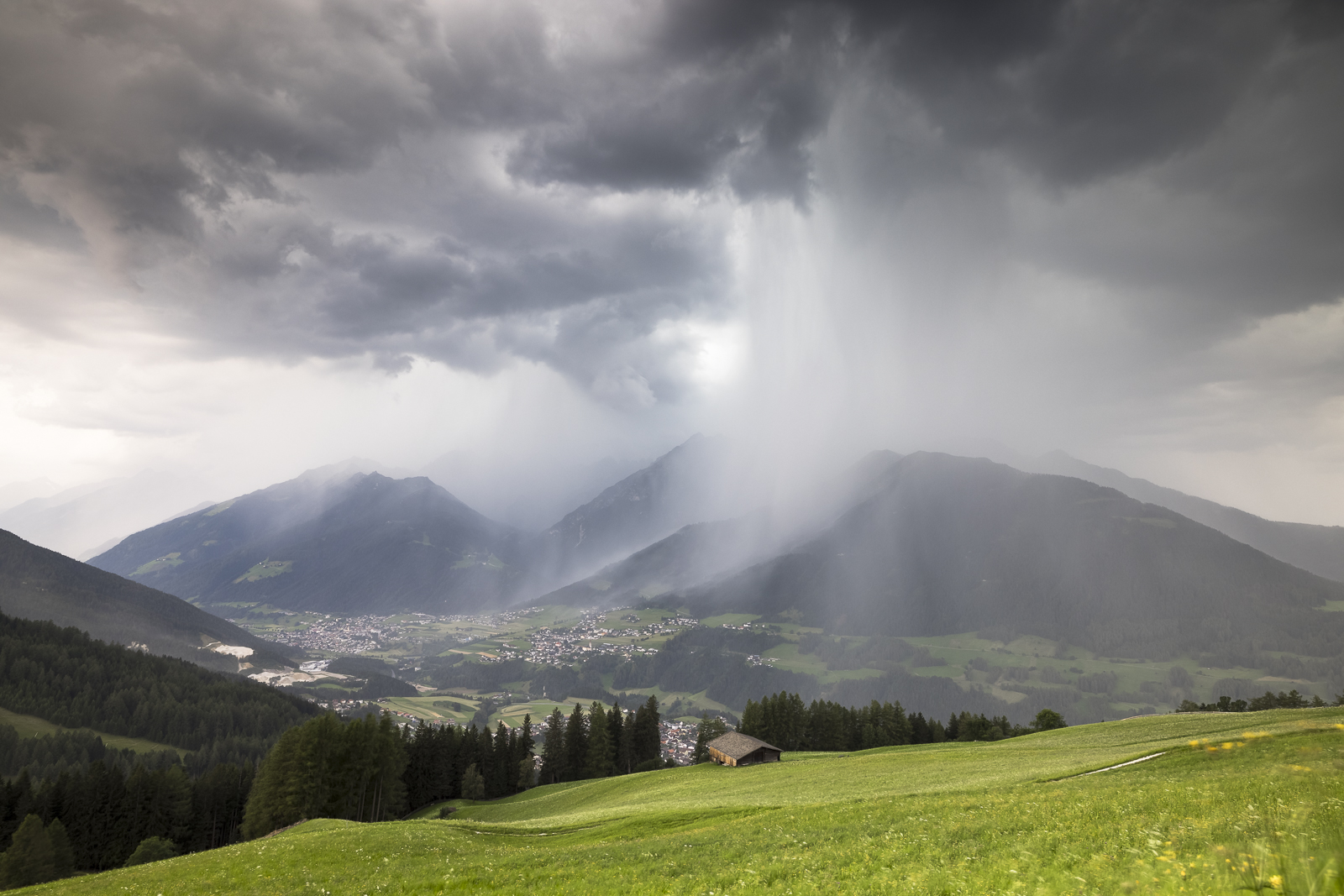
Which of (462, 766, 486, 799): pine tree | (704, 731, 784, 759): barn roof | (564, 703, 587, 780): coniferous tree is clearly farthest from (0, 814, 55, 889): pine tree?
(704, 731, 784, 759): barn roof

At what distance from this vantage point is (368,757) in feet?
245

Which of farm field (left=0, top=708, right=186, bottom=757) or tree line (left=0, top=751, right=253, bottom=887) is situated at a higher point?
tree line (left=0, top=751, right=253, bottom=887)

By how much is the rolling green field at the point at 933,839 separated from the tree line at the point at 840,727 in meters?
64.8

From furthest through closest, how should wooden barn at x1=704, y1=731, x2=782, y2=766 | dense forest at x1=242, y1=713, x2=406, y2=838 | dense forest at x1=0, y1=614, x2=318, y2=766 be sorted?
dense forest at x1=0, y1=614, x2=318, y2=766, wooden barn at x1=704, y1=731, x2=782, y2=766, dense forest at x1=242, y1=713, x2=406, y2=838

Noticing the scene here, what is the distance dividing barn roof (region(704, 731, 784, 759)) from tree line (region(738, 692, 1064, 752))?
2415 centimetres

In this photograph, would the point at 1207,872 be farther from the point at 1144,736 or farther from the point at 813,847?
the point at 1144,736

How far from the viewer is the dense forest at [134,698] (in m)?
152

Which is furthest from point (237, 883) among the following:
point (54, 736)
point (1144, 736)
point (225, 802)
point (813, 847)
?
point (54, 736)

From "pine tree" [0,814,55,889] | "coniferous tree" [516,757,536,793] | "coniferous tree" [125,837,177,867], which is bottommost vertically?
"coniferous tree" [516,757,536,793]

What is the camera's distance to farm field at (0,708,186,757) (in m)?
142

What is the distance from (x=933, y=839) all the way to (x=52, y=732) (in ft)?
721

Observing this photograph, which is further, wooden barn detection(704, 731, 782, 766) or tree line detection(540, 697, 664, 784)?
tree line detection(540, 697, 664, 784)

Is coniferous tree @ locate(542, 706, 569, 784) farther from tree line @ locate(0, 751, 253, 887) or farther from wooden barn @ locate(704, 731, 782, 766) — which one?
tree line @ locate(0, 751, 253, 887)

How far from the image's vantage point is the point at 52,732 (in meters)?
143
